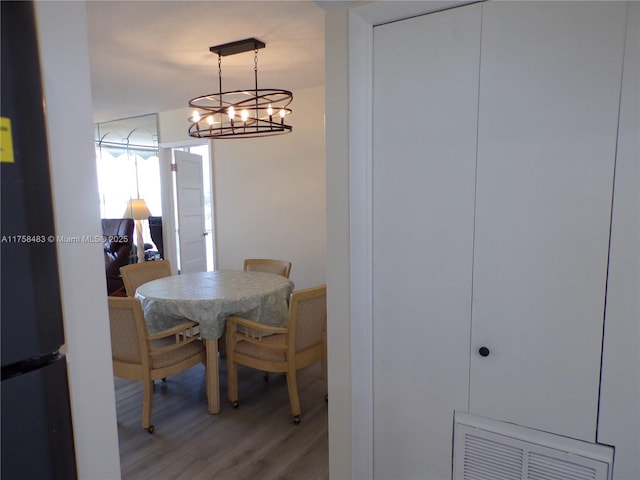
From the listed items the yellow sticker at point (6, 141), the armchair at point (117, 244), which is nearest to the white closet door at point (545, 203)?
the yellow sticker at point (6, 141)

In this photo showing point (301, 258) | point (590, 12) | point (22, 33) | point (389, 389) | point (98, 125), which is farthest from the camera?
point (98, 125)

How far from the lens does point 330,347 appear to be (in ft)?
5.52

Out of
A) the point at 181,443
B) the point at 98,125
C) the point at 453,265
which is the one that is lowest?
the point at 181,443

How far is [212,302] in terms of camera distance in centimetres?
264

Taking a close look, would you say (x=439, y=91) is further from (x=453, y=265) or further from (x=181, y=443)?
(x=181, y=443)

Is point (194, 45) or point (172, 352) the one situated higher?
point (194, 45)

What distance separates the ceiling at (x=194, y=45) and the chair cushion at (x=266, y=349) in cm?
199

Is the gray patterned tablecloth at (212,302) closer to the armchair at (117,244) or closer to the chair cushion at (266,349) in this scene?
the chair cushion at (266,349)

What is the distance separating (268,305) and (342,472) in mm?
1360

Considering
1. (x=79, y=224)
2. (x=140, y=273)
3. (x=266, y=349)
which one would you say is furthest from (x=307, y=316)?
(x=79, y=224)

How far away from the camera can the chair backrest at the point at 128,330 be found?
2.27 m

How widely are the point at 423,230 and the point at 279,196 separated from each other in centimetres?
294

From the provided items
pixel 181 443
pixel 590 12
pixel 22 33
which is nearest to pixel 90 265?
pixel 22 33

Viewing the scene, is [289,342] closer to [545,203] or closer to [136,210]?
[545,203]
